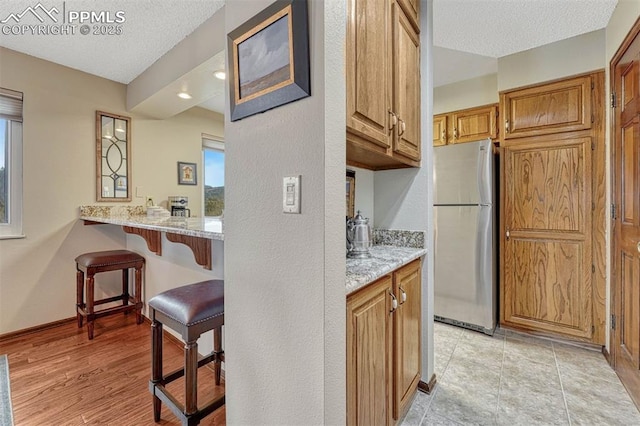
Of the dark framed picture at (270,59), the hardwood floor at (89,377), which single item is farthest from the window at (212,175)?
the dark framed picture at (270,59)

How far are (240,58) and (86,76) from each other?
2.80 metres

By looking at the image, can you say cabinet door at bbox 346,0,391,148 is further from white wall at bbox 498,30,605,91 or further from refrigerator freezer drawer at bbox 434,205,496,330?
white wall at bbox 498,30,605,91

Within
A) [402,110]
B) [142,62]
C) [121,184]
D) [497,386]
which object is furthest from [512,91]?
[121,184]

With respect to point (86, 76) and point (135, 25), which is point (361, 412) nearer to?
point (135, 25)

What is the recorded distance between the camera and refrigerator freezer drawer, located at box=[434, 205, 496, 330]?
2.47 metres

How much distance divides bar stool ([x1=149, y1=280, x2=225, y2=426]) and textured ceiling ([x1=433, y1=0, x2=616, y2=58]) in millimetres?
2268

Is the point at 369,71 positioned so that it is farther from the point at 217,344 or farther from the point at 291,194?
the point at 217,344

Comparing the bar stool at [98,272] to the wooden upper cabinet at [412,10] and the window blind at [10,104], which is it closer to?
the window blind at [10,104]

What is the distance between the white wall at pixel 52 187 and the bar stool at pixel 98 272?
0.28m

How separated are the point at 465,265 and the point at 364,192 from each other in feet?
4.30

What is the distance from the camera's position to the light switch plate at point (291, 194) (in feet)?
2.80

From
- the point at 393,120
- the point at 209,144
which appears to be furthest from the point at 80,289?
the point at 393,120

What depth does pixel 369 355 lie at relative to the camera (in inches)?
42.8

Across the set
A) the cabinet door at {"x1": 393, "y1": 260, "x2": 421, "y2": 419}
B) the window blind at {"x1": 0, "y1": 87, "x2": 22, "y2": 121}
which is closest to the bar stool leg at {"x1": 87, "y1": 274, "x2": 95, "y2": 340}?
the window blind at {"x1": 0, "y1": 87, "x2": 22, "y2": 121}
